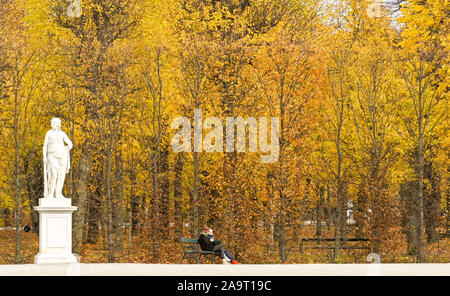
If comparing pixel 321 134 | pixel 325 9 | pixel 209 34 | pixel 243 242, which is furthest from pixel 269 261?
pixel 325 9

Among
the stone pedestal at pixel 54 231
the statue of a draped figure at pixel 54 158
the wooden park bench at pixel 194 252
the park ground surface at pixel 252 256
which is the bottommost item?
the park ground surface at pixel 252 256

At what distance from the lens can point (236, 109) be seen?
2298cm

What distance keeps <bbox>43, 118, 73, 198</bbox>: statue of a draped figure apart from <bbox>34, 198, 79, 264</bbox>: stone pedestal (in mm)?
462

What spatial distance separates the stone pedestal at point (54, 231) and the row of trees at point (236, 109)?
4.37 metres

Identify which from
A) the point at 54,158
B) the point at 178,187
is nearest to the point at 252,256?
the point at 178,187

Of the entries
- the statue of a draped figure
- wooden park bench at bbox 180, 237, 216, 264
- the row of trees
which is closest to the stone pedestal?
the statue of a draped figure

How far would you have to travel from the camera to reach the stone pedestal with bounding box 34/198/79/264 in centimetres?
1698

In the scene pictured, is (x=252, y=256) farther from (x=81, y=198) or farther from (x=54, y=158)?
(x=81, y=198)

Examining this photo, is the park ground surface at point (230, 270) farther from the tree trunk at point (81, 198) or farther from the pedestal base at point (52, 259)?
the tree trunk at point (81, 198)

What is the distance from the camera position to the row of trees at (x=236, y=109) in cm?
2205

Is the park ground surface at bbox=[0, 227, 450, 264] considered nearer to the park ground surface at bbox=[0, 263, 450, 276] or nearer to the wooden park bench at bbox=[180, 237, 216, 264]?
the wooden park bench at bbox=[180, 237, 216, 264]

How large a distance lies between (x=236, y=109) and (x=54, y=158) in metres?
7.29

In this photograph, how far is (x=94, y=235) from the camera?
97.3 ft

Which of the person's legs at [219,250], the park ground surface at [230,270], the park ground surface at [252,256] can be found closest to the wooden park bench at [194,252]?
the person's legs at [219,250]
